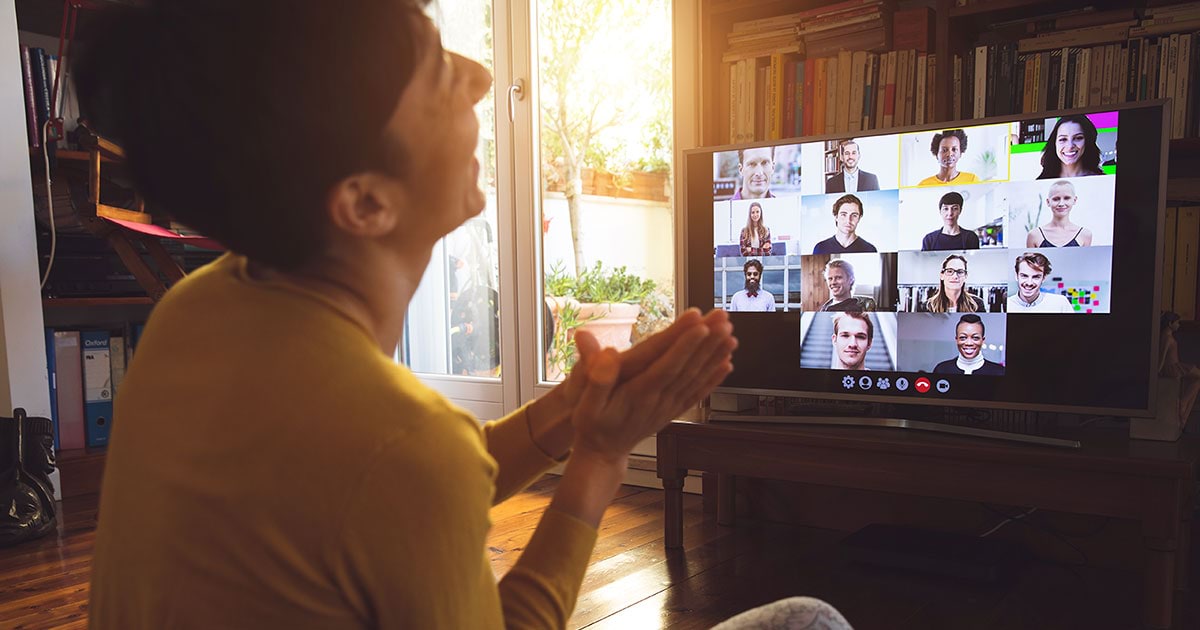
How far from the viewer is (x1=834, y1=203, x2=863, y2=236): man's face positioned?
2.24 m

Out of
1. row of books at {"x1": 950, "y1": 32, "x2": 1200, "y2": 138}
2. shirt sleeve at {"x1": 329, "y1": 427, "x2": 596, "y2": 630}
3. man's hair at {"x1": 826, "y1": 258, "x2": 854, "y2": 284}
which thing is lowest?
shirt sleeve at {"x1": 329, "y1": 427, "x2": 596, "y2": 630}

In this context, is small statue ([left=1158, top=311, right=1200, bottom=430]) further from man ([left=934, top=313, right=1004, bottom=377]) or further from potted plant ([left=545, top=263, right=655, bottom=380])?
potted plant ([left=545, top=263, right=655, bottom=380])

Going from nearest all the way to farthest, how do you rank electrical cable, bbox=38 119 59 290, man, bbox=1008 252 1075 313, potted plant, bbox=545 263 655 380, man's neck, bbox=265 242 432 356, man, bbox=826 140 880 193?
man's neck, bbox=265 242 432 356
man, bbox=1008 252 1075 313
man, bbox=826 140 880 193
electrical cable, bbox=38 119 59 290
potted plant, bbox=545 263 655 380

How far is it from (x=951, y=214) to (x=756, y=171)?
0.51 meters

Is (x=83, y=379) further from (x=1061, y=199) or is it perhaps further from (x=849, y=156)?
(x=1061, y=199)

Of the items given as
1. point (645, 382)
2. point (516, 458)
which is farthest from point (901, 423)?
point (645, 382)

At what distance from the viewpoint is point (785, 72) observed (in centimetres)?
258

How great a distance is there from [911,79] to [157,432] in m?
2.28

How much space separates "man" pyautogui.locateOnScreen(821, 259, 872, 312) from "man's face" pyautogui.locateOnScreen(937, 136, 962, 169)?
0.33 meters

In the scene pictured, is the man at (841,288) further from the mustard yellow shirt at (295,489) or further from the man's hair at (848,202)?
the mustard yellow shirt at (295,489)

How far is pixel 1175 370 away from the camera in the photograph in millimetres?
1988

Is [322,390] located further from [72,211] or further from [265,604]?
[72,211]

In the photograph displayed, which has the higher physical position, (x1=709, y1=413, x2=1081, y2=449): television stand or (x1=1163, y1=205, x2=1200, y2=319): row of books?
(x1=1163, y1=205, x2=1200, y2=319): row of books

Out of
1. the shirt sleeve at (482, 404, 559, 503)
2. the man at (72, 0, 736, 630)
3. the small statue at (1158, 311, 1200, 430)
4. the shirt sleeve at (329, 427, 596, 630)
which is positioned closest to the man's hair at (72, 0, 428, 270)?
the man at (72, 0, 736, 630)
